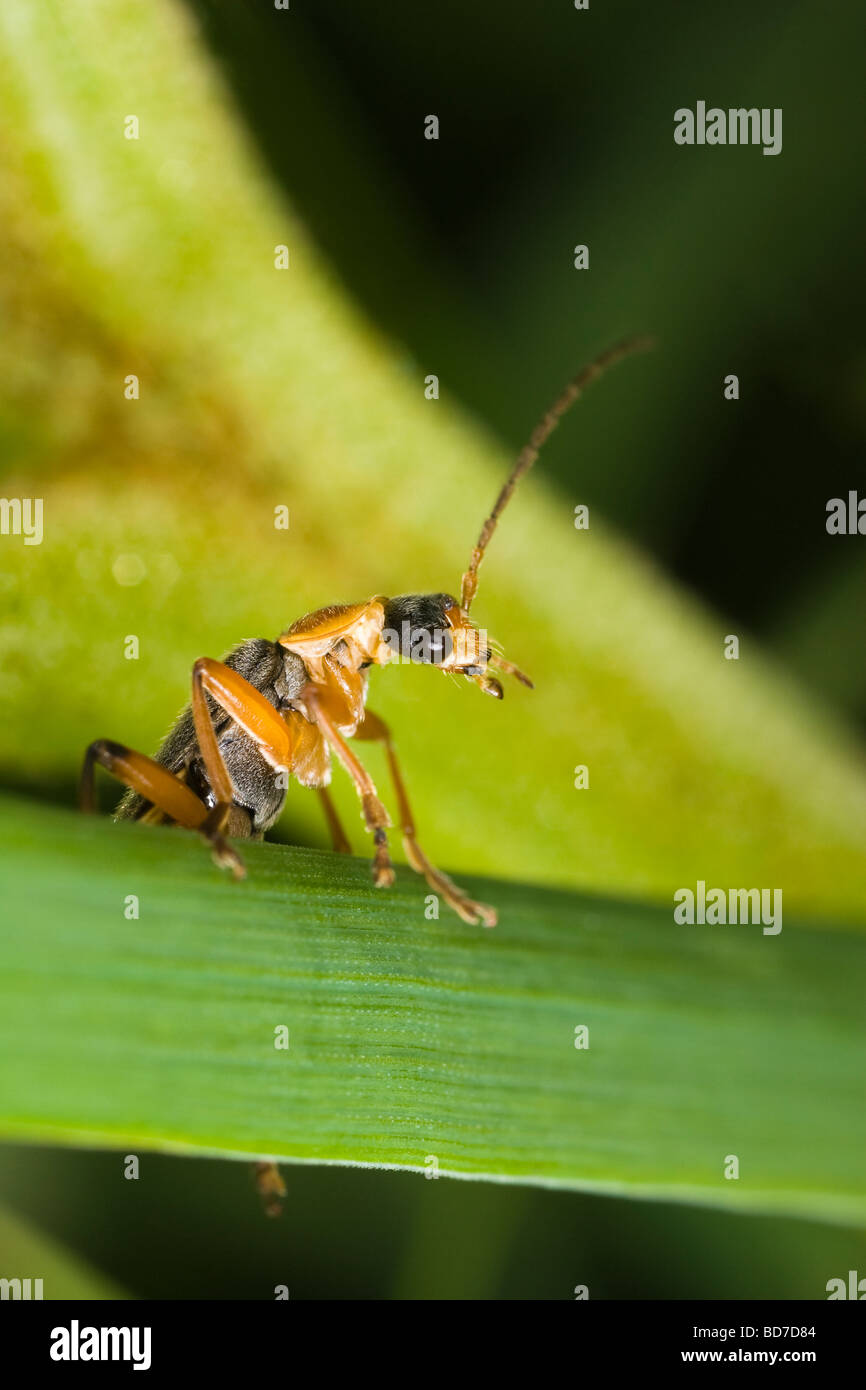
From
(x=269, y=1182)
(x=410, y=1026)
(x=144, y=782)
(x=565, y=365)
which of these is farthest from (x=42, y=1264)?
(x=565, y=365)

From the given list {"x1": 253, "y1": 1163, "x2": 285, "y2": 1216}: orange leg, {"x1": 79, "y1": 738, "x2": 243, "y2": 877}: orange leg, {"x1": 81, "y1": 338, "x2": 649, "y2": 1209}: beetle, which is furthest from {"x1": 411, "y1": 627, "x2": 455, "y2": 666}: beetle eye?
{"x1": 253, "y1": 1163, "x2": 285, "y2": 1216}: orange leg

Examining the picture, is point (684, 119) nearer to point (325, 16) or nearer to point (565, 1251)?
point (325, 16)

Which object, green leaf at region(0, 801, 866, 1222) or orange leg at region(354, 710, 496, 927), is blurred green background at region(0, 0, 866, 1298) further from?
green leaf at region(0, 801, 866, 1222)

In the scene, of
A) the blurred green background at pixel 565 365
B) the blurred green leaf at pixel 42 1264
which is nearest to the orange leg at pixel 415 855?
the blurred green background at pixel 565 365

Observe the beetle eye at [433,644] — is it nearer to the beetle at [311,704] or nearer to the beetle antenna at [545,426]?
the beetle at [311,704]
